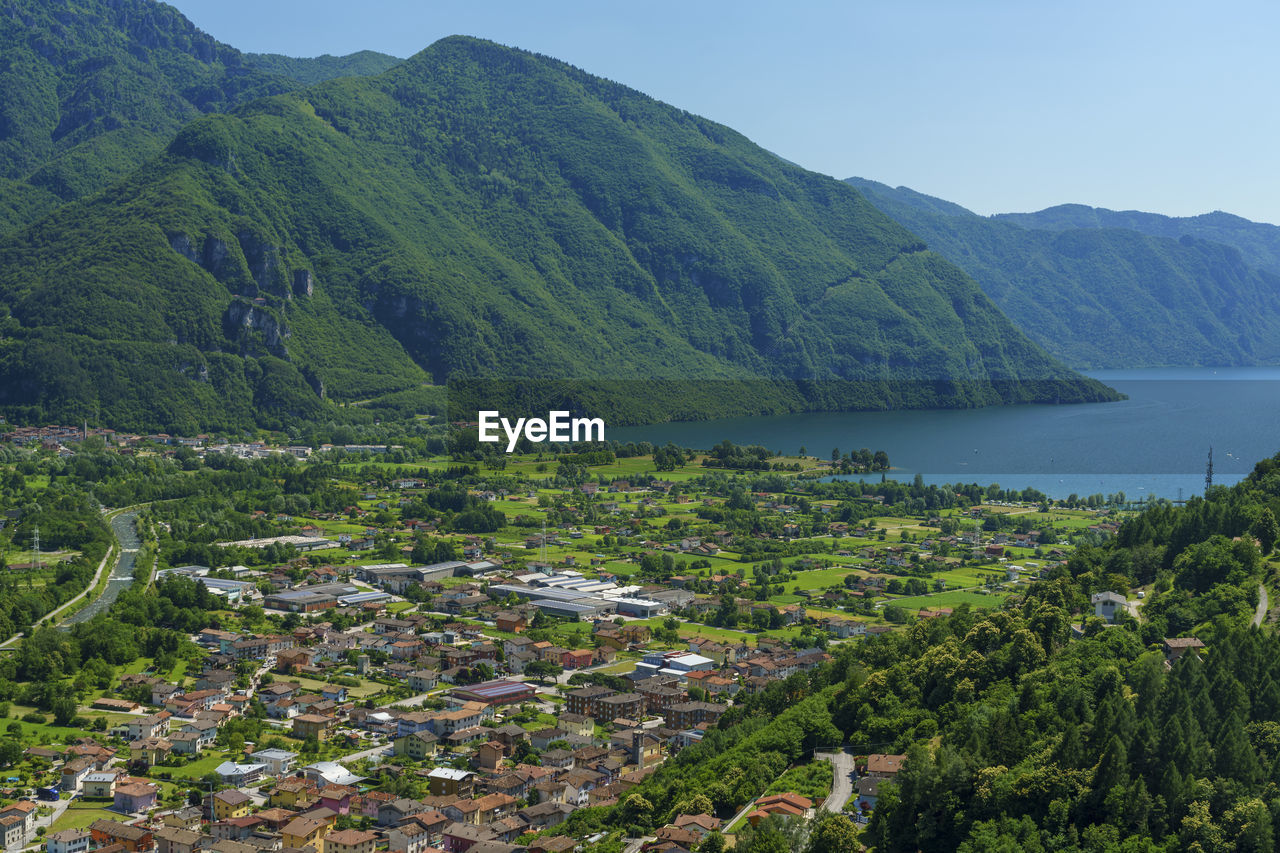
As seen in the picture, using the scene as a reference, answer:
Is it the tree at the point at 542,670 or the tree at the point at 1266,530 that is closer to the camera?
the tree at the point at 1266,530

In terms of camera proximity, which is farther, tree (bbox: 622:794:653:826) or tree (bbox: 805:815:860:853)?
tree (bbox: 622:794:653:826)

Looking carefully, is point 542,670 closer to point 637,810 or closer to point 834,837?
point 637,810

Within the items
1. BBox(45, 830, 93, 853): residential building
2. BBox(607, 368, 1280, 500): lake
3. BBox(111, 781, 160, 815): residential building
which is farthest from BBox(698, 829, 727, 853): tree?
BBox(607, 368, 1280, 500): lake

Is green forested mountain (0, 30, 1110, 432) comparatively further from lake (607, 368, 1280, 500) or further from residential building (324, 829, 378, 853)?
residential building (324, 829, 378, 853)

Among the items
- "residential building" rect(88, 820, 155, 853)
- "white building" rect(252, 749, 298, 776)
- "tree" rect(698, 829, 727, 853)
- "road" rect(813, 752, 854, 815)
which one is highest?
"road" rect(813, 752, 854, 815)

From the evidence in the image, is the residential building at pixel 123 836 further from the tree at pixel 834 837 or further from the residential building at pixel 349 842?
the tree at pixel 834 837

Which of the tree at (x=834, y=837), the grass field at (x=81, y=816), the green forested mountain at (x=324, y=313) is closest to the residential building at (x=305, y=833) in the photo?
the grass field at (x=81, y=816)
